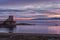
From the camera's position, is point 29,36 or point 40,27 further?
point 40,27

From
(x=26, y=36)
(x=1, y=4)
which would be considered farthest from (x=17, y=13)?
(x=26, y=36)

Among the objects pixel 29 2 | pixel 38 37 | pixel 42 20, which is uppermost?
pixel 29 2

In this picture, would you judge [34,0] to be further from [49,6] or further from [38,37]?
[38,37]

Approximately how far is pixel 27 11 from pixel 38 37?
3.14ft

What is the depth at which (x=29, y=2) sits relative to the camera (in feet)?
8.59

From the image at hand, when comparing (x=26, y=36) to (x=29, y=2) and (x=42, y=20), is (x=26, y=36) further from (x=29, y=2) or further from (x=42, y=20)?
(x=29, y=2)

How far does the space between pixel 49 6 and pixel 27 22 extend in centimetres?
52

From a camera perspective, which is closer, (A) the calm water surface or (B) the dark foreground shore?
(B) the dark foreground shore

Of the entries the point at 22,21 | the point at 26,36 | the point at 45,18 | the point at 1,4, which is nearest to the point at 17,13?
the point at 22,21

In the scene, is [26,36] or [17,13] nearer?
[26,36]

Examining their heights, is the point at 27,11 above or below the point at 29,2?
below

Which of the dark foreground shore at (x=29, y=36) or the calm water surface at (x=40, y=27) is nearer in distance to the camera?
the dark foreground shore at (x=29, y=36)

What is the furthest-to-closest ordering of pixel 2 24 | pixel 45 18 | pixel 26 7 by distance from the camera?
pixel 26 7
pixel 45 18
pixel 2 24

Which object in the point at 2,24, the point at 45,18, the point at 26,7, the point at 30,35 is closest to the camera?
the point at 30,35
